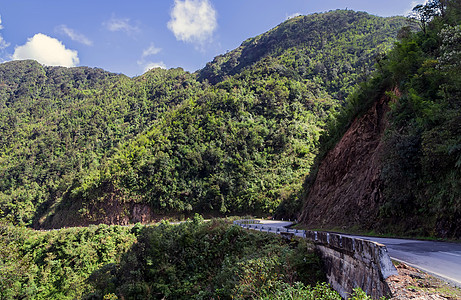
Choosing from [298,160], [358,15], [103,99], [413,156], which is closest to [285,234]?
[413,156]

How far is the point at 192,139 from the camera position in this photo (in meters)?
58.1

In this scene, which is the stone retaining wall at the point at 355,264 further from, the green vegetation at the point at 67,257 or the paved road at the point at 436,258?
the green vegetation at the point at 67,257

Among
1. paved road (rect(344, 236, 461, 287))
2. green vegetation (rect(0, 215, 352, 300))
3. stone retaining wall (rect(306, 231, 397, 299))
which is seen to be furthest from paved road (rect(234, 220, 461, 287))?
green vegetation (rect(0, 215, 352, 300))

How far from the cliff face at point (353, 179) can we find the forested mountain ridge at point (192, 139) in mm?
13769

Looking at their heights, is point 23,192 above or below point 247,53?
below

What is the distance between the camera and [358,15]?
11200 centimetres

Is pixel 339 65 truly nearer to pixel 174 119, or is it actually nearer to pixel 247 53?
pixel 174 119

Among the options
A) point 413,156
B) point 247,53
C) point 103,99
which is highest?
point 247,53

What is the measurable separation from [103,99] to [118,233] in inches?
3665

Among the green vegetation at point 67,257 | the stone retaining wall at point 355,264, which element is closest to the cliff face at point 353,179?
the stone retaining wall at point 355,264

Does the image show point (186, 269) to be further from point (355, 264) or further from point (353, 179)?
point (353, 179)

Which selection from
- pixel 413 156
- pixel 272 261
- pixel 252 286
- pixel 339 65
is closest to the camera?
pixel 252 286

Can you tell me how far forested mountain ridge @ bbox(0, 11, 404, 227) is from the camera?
5034 centimetres

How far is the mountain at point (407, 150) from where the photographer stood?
9977 mm
